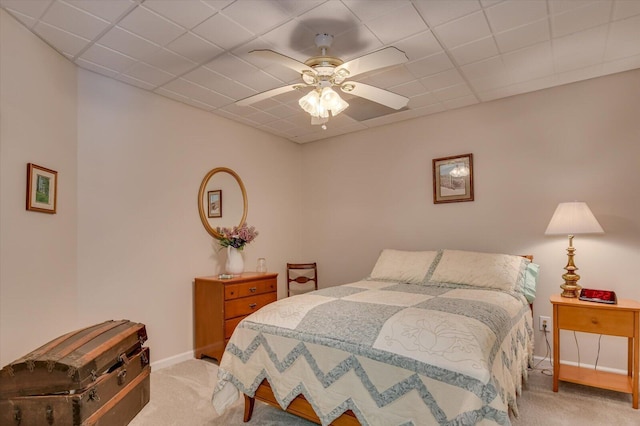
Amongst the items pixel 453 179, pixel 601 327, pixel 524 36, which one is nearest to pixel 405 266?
pixel 453 179

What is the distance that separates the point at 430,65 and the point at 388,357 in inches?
86.5

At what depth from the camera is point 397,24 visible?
218cm

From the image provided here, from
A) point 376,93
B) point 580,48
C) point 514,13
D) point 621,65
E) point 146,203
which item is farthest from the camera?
point 146,203

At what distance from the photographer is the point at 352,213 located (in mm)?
4426

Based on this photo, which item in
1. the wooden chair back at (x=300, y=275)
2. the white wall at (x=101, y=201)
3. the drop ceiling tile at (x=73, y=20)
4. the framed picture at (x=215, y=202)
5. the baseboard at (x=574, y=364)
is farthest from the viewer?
the wooden chair back at (x=300, y=275)

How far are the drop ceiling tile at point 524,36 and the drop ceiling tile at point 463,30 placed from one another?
141 millimetres

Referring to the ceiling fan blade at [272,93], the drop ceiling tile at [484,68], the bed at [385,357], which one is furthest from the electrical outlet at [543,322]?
the ceiling fan blade at [272,93]

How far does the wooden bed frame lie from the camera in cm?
180

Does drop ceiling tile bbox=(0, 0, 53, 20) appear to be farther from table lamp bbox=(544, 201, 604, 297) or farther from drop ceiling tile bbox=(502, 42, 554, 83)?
table lamp bbox=(544, 201, 604, 297)

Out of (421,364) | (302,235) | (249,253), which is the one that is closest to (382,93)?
(421,364)

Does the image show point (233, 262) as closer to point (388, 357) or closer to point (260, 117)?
point (260, 117)

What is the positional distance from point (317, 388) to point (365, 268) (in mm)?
2484

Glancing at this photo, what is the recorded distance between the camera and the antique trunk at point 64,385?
4.90ft

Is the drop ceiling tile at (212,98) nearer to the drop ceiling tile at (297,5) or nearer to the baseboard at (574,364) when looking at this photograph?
the drop ceiling tile at (297,5)
